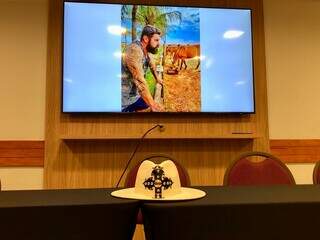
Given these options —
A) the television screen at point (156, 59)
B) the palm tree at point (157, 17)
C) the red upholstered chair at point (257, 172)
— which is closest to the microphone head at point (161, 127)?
the television screen at point (156, 59)

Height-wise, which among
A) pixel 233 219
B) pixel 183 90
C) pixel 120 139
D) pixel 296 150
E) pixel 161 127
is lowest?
pixel 233 219

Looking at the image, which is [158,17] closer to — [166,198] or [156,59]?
[156,59]

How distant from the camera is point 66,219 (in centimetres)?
98

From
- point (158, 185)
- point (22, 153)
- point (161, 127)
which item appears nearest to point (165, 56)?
point (161, 127)

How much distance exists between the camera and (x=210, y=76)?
286 centimetres

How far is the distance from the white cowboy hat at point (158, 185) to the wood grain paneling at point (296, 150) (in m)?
2.07

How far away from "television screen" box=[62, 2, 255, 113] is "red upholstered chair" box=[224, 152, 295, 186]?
35.8 inches

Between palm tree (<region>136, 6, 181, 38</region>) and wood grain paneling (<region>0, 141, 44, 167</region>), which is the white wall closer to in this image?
palm tree (<region>136, 6, 181, 38</region>)

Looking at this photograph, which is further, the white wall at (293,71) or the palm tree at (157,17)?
the white wall at (293,71)

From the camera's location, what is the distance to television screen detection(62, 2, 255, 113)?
2723 millimetres

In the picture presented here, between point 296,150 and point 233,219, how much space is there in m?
2.28

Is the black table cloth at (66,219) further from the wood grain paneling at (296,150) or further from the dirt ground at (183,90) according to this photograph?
the wood grain paneling at (296,150)

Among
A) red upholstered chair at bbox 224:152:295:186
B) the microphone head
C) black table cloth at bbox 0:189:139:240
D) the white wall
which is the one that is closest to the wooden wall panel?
the microphone head

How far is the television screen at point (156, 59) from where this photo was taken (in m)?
2.72
